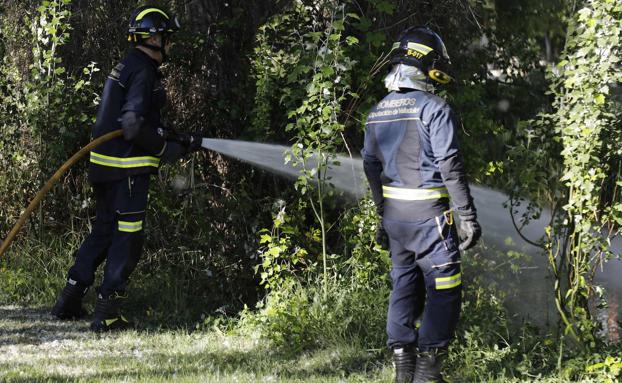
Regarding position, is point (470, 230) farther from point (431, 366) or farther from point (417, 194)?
point (431, 366)

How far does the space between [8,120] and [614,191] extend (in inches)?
197

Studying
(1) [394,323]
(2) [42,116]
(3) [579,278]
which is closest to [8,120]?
(2) [42,116]

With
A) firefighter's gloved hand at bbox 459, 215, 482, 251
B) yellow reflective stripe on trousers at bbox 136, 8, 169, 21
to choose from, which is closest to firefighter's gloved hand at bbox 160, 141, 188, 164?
yellow reflective stripe on trousers at bbox 136, 8, 169, 21

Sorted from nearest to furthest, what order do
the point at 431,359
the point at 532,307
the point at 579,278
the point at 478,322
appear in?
1. the point at 431,359
2. the point at 579,278
3. the point at 478,322
4. the point at 532,307

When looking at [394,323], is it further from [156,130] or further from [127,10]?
[127,10]

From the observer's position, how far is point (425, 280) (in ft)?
14.3

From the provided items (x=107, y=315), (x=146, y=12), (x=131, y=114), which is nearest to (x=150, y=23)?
(x=146, y=12)

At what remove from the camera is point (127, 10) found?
707 centimetres

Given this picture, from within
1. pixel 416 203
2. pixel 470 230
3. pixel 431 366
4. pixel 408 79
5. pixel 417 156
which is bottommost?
pixel 431 366

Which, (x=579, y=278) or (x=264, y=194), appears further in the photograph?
(x=264, y=194)

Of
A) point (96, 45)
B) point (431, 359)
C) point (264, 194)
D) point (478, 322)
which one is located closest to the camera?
point (431, 359)

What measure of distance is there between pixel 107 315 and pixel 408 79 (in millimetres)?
2699

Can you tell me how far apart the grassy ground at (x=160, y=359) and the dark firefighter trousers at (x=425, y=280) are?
0.34 m

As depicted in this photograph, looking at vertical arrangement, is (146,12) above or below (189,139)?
above
